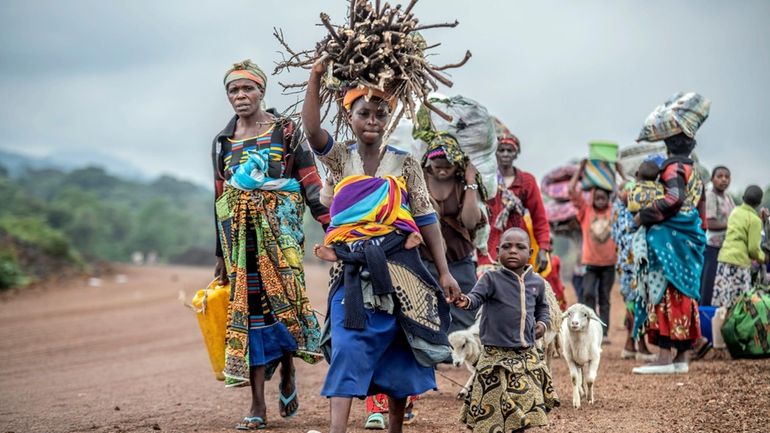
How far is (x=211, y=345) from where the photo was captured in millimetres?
6824

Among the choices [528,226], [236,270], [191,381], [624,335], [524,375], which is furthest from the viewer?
[624,335]

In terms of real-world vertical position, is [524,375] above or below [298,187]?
below

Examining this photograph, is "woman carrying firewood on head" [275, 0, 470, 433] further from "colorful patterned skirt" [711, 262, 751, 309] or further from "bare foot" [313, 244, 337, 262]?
"colorful patterned skirt" [711, 262, 751, 309]

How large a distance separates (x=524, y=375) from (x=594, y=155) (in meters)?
7.76

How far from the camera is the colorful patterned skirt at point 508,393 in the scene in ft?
18.3

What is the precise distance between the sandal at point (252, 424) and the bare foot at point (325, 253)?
75.0 inches

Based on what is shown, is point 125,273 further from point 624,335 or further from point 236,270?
point 236,270

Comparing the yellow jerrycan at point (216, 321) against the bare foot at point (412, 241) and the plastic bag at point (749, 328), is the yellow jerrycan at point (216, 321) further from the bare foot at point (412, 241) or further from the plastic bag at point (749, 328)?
the plastic bag at point (749, 328)

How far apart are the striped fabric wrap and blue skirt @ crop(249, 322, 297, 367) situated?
1673 millimetres

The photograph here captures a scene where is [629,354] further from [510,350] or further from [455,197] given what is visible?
[510,350]

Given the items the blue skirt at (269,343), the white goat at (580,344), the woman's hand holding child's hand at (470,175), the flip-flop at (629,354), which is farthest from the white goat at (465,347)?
the flip-flop at (629,354)

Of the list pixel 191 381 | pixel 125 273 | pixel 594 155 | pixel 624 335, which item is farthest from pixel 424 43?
pixel 125 273

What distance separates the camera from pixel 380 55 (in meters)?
5.02

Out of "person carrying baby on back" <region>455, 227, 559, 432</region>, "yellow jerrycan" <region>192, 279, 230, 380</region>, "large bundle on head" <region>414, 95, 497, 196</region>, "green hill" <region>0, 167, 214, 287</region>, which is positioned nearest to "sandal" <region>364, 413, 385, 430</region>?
"person carrying baby on back" <region>455, 227, 559, 432</region>
